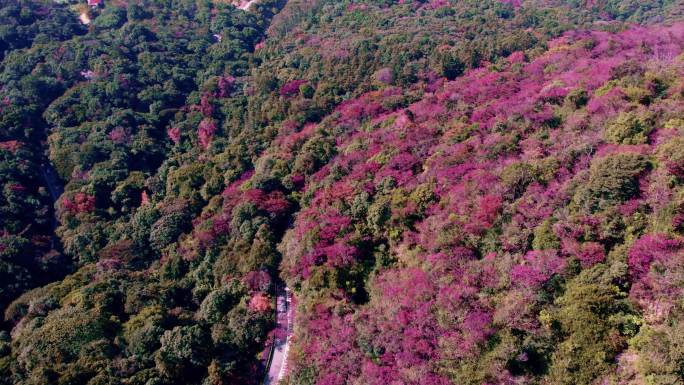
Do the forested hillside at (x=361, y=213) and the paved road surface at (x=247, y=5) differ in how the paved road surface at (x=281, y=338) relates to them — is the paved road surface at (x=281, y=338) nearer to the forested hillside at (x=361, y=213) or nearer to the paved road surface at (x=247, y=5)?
the forested hillside at (x=361, y=213)

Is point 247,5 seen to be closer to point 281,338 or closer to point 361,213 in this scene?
point 361,213

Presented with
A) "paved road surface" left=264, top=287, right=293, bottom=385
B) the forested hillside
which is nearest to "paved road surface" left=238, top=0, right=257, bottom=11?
the forested hillside

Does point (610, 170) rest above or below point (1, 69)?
below

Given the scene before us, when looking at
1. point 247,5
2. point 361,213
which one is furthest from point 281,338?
point 247,5

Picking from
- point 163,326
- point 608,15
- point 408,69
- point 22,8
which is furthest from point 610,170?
point 22,8

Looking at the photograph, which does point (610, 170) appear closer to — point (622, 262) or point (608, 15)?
point (622, 262)

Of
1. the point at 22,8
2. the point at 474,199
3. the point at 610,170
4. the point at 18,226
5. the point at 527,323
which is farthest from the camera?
the point at 22,8
